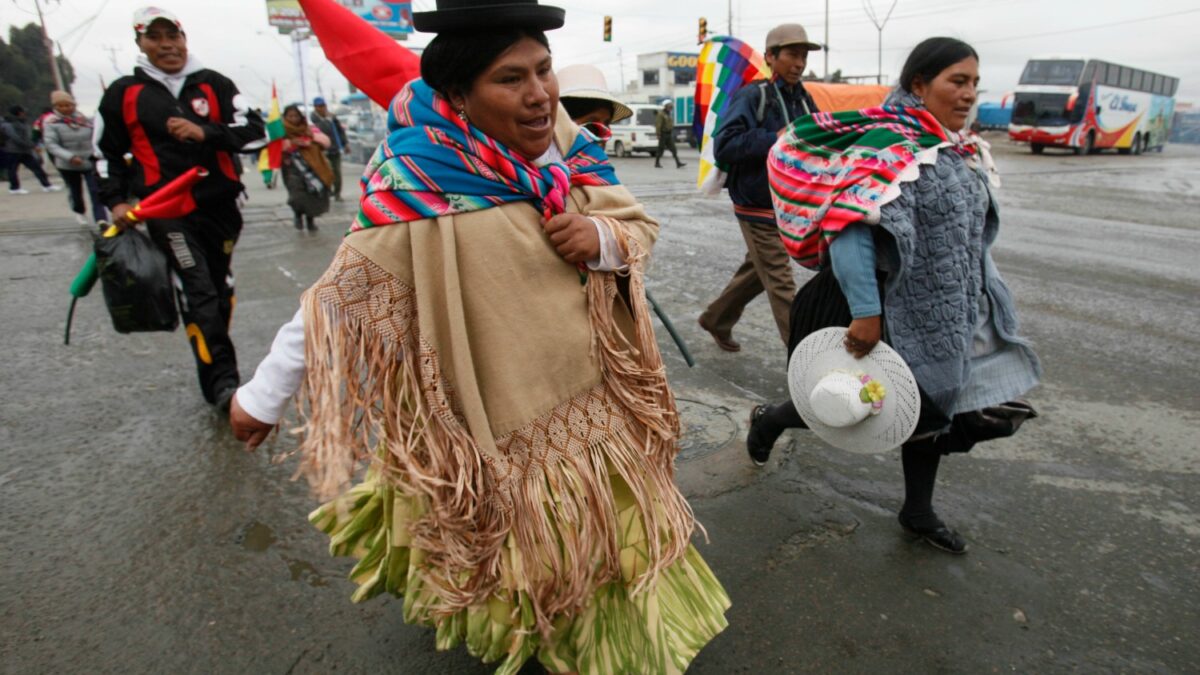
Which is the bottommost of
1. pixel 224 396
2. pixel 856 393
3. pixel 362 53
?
pixel 224 396

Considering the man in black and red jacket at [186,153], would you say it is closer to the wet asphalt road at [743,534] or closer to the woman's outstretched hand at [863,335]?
the wet asphalt road at [743,534]

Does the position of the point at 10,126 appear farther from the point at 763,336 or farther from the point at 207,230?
the point at 763,336

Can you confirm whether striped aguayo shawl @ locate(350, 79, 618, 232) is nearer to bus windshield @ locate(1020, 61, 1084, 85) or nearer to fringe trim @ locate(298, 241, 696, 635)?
fringe trim @ locate(298, 241, 696, 635)

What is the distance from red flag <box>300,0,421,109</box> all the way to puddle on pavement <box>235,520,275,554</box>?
165 cm

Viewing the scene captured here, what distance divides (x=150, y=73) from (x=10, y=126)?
53.9ft

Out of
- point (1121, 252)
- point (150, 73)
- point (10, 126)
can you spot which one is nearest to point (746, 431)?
point (150, 73)

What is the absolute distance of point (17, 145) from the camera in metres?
16.4


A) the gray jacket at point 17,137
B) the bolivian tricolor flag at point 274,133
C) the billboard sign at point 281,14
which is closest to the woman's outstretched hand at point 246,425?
the bolivian tricolor flag at point 274,133

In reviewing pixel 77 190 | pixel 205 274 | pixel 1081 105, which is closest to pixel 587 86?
pixel 205 274

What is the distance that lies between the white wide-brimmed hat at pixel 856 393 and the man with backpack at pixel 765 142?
1.52 meters

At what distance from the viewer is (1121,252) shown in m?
8.30

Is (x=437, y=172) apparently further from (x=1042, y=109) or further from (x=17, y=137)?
(x=1042, y=109)

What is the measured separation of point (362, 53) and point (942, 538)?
2.37m

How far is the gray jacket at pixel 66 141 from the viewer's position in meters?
9.84
